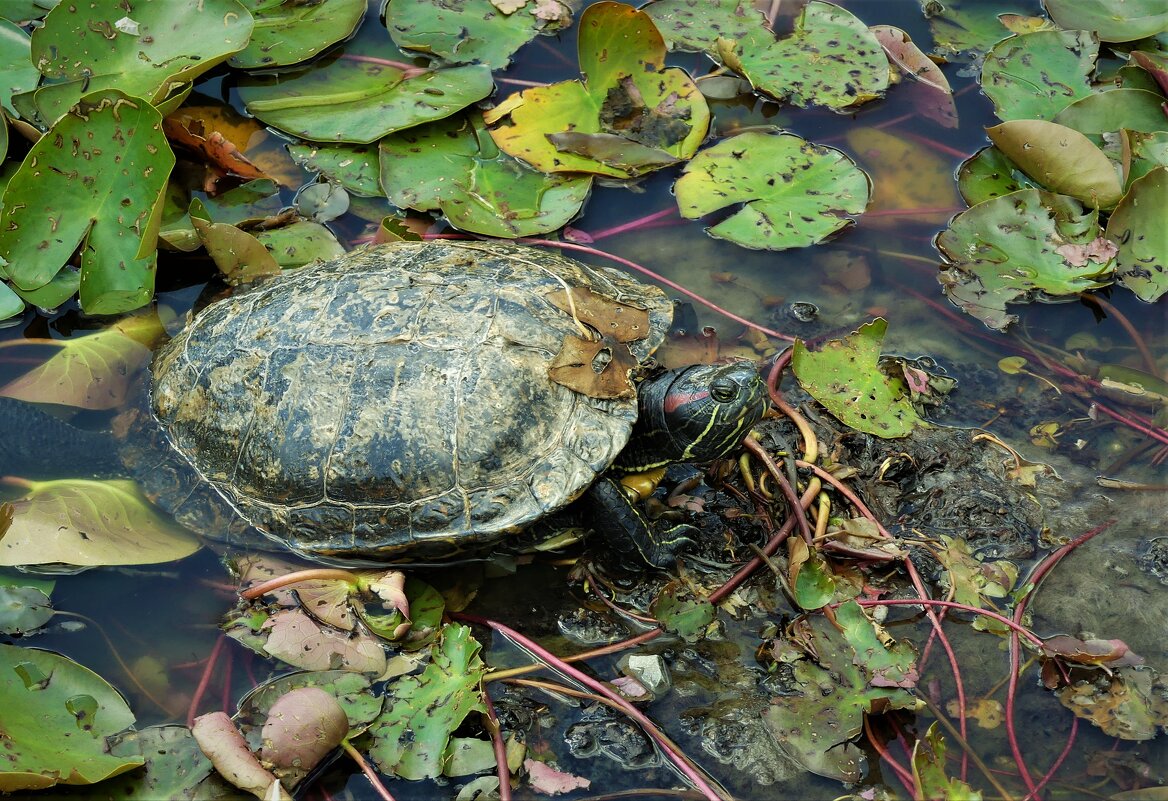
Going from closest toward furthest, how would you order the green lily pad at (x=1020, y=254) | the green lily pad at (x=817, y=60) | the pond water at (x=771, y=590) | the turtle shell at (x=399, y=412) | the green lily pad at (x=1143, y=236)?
the pond water at (x=771, y=590) → the turtle shell at (x=399, y=412) → the green lily pad at (x=1143, y=236) → the green lily pad at (x=1020, y=254) → the green lily pad at (x=817, y=60)

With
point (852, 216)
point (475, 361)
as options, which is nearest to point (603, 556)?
point (475, 361)

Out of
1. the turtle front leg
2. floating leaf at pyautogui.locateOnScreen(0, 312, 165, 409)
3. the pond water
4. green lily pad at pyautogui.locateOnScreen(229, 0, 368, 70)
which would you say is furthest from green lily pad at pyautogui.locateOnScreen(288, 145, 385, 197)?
the turtle front leg

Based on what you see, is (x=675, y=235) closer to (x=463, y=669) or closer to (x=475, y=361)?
(x=475, y=361)

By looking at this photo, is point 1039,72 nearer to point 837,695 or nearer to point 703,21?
point 703,21

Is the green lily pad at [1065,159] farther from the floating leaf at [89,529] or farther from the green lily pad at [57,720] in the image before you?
the green lily pad at [57,720]

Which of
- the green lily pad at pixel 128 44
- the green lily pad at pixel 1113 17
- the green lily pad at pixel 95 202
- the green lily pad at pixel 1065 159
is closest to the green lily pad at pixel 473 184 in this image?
the green lily pad at pixel 128 44

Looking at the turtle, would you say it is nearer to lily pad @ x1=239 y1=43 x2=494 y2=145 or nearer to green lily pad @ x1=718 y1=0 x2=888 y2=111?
lily pad @ x1=239 y1=43 x2=494 y2=145
